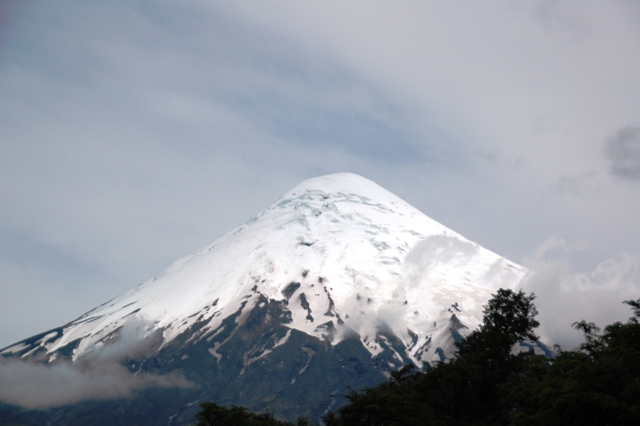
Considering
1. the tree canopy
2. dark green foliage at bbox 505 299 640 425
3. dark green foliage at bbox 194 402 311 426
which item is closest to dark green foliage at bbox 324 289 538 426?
the tree canopy

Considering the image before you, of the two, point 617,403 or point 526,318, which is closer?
point 617,403

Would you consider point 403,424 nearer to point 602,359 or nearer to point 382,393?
point 382,393

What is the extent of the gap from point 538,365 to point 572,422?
1005cm

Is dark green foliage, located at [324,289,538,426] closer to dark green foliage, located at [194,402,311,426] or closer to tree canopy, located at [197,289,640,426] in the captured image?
tree canopy, located at [197,289,640,426]

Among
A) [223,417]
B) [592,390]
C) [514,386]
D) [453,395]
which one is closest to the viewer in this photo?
[592,390]

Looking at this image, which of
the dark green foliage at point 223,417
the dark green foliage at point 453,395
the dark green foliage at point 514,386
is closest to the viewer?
the dark green foliage at point 514,386

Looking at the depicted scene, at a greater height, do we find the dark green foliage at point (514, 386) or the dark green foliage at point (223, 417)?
the dark green foliage at point (223, 417)

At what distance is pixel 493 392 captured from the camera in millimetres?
47000

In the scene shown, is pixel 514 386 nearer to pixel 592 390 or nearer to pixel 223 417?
pixel 592 390

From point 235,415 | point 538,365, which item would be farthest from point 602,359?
point 235,415

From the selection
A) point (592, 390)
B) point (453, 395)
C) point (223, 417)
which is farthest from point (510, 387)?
point (223, 417)

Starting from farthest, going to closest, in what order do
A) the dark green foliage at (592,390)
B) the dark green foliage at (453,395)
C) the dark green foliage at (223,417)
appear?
the dark green foliage at (223,417), the dark green foliage at (453,395), the dark green foliage at (592,390)

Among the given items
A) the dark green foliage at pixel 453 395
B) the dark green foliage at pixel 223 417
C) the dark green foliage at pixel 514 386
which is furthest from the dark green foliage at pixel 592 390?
the dark green foliage at pixel 223 417

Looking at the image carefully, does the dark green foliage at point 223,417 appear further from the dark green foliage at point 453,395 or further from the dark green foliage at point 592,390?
the dark green foliage at point 592,390
